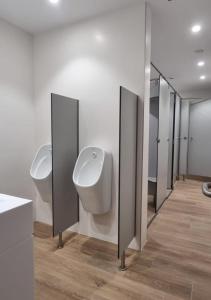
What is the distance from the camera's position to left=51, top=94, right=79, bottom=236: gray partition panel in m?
2.12

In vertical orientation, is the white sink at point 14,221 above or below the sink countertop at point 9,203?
below

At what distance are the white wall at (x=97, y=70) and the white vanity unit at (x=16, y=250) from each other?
4.36 feet

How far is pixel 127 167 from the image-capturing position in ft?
6.40

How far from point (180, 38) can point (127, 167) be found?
2.10 metres

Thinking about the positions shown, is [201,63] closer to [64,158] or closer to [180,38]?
[180,38]

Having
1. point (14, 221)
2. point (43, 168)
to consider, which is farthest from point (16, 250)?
point (43, 168)

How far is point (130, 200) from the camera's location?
→ 2.08 m

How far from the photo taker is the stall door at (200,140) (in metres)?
5.39

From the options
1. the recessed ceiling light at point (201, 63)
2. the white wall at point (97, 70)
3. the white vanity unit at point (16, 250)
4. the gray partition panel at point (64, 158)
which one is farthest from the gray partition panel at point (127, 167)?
the recessed ceiling light at point (201, 63)

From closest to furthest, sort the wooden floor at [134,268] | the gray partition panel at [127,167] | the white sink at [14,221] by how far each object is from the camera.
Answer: the white sink at [14,221] < the wooden floor at [134,268] < the gray partition panel at [127,167]

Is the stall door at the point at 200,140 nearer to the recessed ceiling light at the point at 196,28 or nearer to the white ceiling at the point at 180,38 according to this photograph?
the white ceiling at the point at 180,38

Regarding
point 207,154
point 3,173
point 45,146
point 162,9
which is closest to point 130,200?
point 45,146

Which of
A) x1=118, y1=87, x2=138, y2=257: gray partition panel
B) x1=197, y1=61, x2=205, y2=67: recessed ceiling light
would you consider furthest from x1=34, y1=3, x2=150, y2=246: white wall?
x1=197, y1=61, x2=205, y2=67: recessed ceiling light

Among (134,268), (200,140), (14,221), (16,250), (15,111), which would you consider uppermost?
(15,111)
